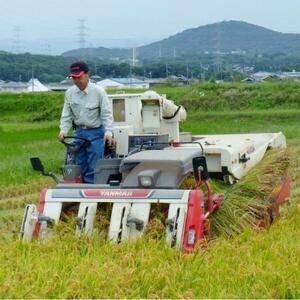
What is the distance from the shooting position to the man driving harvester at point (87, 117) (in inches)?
275

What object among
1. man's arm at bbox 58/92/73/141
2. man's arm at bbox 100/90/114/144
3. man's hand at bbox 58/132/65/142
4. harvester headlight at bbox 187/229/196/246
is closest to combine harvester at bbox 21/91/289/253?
harvester headlight at bbox 187/229/196/246

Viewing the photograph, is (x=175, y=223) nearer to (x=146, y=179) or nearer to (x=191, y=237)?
(x=191, y=237)

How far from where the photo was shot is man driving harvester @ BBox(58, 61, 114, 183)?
6.98 metres

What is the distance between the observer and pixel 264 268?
502cm

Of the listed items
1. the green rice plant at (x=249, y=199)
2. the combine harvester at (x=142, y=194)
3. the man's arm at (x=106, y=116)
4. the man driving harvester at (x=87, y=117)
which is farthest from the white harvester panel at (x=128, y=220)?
the man's arm at (x=106, y=116)

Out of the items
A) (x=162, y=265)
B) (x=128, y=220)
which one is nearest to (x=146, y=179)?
(x=128, y=220)

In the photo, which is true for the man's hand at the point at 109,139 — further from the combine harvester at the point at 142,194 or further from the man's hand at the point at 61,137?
the man's hand at the point at 61,137

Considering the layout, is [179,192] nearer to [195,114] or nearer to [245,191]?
[245,191]

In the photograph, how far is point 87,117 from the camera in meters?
7.08

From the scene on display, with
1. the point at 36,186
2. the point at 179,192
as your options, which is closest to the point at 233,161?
the point at 179,192

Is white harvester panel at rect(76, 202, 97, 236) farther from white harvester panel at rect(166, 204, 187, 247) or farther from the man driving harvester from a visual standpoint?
the man driving harvester

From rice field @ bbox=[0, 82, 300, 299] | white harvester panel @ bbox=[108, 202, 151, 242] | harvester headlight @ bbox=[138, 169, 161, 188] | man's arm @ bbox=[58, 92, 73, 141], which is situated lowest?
rice field @ bbox=[0, 82, 300, 299]

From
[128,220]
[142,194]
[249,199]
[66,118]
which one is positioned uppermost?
[66,118]

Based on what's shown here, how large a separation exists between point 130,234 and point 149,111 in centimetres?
251
